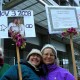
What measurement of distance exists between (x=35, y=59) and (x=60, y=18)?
119cm

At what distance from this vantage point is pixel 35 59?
425cm

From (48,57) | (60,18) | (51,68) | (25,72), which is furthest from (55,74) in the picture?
(60,18)

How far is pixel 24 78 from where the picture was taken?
3.84 metres

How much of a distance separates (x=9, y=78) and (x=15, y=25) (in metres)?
1.26

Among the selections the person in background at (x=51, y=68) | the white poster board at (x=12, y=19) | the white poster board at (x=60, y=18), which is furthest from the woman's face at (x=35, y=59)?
the white poster board at (x=12, y=19)

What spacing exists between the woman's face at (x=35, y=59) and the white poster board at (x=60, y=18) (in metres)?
0.88

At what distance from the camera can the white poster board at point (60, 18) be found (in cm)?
509

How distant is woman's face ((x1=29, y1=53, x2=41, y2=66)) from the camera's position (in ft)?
13.9

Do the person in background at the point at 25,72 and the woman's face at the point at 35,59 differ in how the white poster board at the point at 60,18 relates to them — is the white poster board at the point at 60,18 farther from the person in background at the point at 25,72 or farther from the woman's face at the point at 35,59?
the person in background at the point at 25,72

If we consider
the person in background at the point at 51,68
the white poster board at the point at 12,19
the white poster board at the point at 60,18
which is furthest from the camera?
the white poster board at the point at 12,19

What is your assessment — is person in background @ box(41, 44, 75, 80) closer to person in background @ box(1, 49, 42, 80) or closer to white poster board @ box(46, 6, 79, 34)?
person in background @ box(1, 49, 42, 80)

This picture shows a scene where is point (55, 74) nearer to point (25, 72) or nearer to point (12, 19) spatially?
point (25, 72)

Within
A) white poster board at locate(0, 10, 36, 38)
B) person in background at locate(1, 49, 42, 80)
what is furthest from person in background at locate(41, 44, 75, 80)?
white poster board at locate(0, 10, 36, 38)

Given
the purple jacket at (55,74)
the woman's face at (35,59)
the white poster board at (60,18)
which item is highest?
the white poster board at (60,18)
